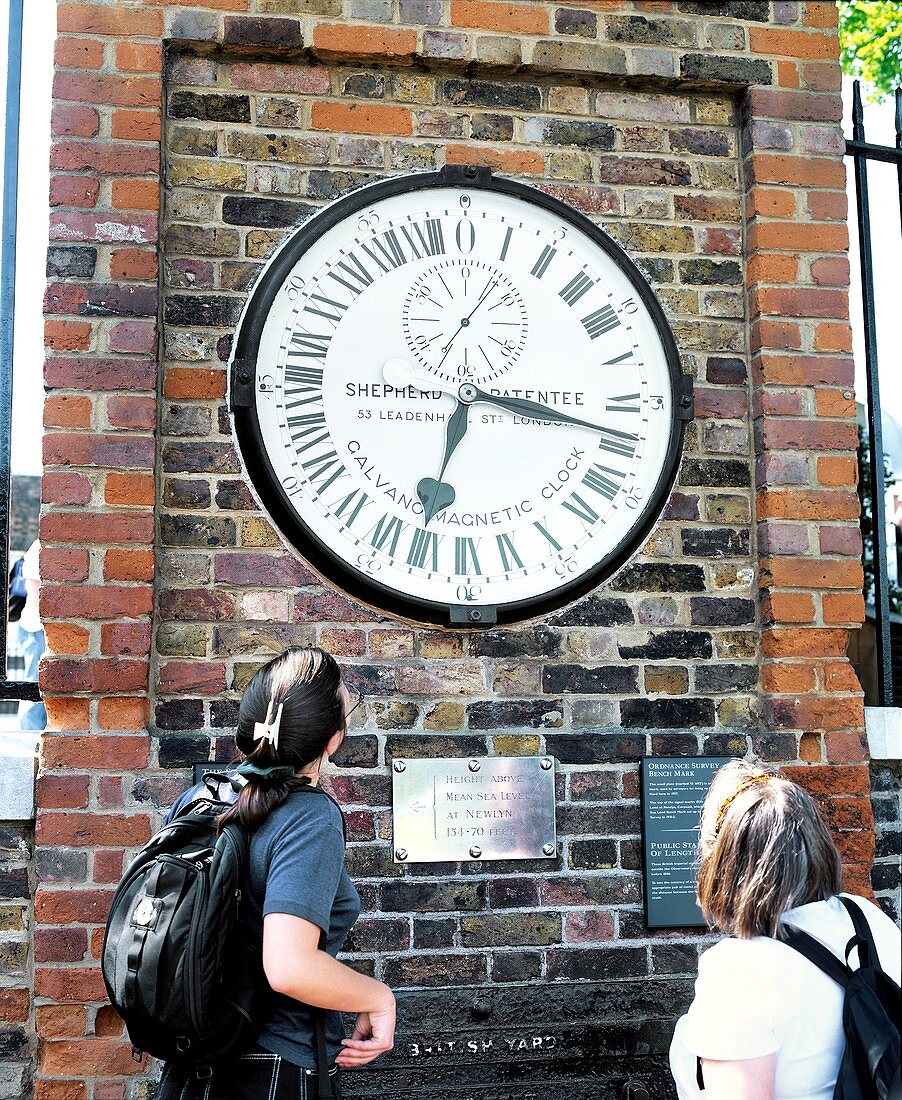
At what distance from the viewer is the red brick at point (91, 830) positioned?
2.83 metres

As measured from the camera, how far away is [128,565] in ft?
9.65

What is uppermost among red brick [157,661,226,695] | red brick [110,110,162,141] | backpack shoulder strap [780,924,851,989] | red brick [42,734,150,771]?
red brick [110,110,162,141]

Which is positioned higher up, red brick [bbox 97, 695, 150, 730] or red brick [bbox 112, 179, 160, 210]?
red brick [bbox 112, 179, 160, 210]

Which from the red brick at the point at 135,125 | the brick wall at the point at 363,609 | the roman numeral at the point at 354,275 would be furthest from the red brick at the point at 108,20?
the roman numeral at the point at 354,275

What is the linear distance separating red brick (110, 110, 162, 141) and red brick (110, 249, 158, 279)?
32 cm

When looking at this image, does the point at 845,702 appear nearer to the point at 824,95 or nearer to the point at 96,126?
the point at 824,95

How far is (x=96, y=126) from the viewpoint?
3.06 metres

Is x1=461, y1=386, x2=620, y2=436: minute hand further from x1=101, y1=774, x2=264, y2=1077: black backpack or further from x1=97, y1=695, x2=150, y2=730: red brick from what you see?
x1=101, y1=774, x2=264, y2=1077: black backpack

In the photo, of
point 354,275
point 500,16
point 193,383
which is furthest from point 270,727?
point 500,16

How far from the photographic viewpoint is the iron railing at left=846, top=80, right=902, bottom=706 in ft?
12.0

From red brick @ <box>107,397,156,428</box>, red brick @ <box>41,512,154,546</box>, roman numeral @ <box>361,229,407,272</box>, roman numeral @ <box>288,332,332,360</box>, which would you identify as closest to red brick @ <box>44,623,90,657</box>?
red brick @ <box>41,512,154,546</box>

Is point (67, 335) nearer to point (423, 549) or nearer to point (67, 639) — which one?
point (67, 639)

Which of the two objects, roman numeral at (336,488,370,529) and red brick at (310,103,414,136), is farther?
red brick at (310,103,414,136)

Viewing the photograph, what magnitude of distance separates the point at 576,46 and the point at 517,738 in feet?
6.66
